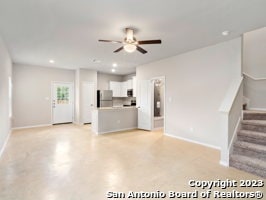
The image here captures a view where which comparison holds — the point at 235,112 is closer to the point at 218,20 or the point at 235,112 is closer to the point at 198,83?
the point at 198,83

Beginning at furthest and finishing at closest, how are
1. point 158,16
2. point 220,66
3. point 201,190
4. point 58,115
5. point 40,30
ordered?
point 58,115 → point 220,66 → point 40,30 → point 158,16 → point 201,190

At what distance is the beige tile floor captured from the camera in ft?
7.86

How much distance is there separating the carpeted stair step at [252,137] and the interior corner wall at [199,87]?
1.35 ft

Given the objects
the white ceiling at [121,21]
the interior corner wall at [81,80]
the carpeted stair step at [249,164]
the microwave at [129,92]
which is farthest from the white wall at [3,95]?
the microwave at [129,92]

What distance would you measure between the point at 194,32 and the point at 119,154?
326 cm

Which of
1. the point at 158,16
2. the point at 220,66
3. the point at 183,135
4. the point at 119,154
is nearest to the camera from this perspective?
the point at 158,16

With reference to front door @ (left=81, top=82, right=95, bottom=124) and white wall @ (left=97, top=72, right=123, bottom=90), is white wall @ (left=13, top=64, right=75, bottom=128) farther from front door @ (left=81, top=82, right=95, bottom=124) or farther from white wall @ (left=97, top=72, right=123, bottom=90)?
white wall @ (left=97, top=72, right=123, bottom=90)

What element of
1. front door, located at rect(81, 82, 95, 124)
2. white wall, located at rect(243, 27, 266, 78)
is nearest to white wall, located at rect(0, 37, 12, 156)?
front door, located at rect(81, 82, 95, 124)

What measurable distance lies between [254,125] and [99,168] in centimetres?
343

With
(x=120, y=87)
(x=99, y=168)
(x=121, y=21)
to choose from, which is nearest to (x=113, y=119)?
(x=99, y=168)

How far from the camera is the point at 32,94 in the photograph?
698 centimetres

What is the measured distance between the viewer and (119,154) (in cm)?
384

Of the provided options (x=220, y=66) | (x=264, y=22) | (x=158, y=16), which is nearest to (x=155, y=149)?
(x=220, y=66)

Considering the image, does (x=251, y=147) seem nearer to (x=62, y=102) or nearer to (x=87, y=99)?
(x=87, y=99)
